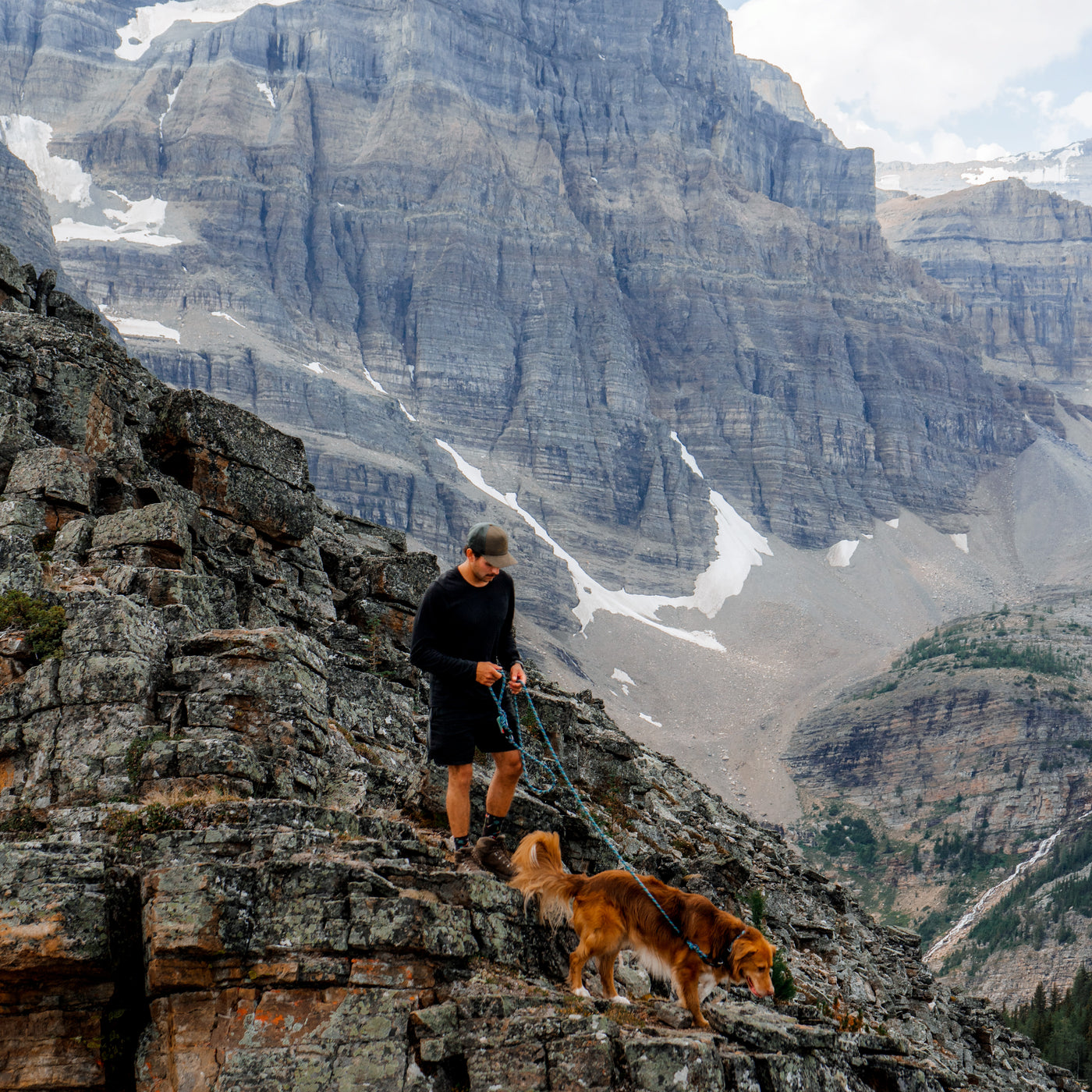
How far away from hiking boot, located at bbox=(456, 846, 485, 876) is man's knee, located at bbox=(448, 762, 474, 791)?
558 millimetres

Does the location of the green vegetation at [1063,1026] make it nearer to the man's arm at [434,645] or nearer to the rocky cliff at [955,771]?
the rocky cliff at [955,771]

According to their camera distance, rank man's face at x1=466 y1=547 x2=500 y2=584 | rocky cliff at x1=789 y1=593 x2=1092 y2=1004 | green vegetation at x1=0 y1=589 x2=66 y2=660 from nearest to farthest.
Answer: man's face at x1=466 y1=547 x2=500 y2=584 < green vegetation at x1=0 y1=589 x2=66 y2=660 < rocky cliff at x1=789 y1=593 x2=1092 y2=1004

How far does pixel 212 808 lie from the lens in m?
9.74

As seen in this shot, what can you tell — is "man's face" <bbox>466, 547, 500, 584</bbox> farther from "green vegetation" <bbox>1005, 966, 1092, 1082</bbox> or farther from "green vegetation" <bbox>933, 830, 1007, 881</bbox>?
"green vegetation" <bbox>933, 830, 1007, 881</bbox>

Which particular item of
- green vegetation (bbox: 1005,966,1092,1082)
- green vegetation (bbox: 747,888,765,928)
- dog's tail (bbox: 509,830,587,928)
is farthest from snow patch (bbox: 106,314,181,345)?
dog's tail (bbox: 509,830,587,928)

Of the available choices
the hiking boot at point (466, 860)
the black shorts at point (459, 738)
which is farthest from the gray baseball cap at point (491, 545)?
the hiking boot at point (466, 860)

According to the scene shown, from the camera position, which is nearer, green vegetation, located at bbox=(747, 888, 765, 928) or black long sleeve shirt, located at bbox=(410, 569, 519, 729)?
black long sleeve shirt, located at bbox=(410, 569, 519, 729)

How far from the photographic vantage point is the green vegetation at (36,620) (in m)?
11.7

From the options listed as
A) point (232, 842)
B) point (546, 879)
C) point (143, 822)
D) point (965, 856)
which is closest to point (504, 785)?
point (546, 879)

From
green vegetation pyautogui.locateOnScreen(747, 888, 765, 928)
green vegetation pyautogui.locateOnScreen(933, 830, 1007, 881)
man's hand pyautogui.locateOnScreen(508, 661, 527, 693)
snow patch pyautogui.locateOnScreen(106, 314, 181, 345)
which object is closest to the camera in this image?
man's hand pyautogui.locateOnScreen(508, 661, 527, 693)

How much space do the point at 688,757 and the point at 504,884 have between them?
5920 inches

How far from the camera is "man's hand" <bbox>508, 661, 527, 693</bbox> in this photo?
34.4ft

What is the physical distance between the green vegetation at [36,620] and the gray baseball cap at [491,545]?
4.70 metres

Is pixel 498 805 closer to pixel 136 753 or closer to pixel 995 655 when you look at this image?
pixel 136 753
